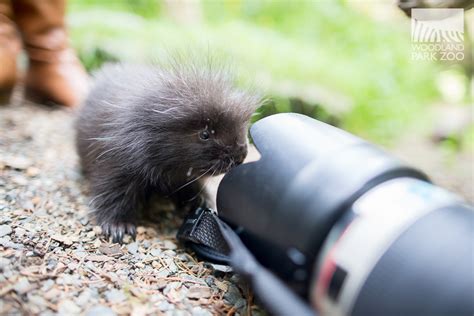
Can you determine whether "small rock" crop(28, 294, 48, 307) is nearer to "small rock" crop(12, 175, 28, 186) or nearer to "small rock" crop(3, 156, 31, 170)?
"small rock" crop(12, 175, 28, 186)

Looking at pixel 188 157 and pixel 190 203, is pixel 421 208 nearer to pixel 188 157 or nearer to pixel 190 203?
pixel 188 157

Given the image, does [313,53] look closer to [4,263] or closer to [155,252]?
[155,252]

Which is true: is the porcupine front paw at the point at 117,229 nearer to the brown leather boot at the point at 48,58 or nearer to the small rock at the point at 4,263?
the small rock at the point at 4,263

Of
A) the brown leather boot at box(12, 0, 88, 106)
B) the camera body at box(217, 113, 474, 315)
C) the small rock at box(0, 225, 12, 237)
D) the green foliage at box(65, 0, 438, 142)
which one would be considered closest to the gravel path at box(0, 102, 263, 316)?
the small rock at box(0, 225, 12, 237)

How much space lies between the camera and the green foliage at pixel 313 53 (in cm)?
313

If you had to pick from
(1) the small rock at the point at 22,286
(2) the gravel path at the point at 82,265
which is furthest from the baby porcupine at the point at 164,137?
(1) the small rock at the point at 22,286

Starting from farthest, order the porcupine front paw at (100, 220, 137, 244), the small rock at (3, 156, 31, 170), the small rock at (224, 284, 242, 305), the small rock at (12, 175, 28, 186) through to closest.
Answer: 1. the small rock at (3, 156, 31, 170)
2. the small rock at (12, 175, 28, 186)
3. the porcupine front paw at (100, 220, 137, 244)
4. the small rock at (224, 284, 242, 305)

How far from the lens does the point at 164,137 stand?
1481 millimetres

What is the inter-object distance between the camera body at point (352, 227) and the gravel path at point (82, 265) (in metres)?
0.27

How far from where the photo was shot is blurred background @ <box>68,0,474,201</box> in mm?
3041

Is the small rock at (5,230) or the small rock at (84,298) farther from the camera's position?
the small rock at (5,230)

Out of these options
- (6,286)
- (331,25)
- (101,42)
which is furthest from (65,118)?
(331,25)

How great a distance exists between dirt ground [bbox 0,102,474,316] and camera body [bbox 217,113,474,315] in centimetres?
27

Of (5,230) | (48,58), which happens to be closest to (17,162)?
(5,230)
